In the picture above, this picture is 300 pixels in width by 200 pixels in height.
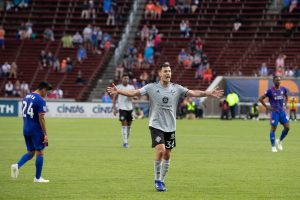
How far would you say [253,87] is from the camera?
5562cm

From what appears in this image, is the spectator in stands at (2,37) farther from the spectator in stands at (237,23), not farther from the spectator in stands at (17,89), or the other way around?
the spectator in stands at (237,23)

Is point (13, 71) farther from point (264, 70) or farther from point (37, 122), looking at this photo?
point (37, 122)

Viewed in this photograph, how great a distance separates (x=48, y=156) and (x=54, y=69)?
39.6m

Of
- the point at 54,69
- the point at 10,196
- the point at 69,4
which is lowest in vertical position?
the point at 10,196

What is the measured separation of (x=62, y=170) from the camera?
61.9 feet

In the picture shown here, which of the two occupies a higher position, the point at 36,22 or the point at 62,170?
the point at 36,22

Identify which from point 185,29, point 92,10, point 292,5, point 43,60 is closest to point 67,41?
point 43,60

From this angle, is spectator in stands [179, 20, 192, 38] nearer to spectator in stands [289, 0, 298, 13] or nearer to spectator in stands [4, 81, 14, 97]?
spectator in stands [289, 0, 298, 13]

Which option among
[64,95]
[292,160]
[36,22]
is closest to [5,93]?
[64,95]

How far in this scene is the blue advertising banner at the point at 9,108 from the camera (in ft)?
180

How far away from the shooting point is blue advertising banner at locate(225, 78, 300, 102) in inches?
2165

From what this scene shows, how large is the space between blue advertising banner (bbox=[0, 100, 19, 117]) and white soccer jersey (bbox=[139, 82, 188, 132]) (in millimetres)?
40169

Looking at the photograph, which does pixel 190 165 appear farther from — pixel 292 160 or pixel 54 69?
pixel 54 69

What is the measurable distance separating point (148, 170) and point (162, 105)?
4.07 meters
